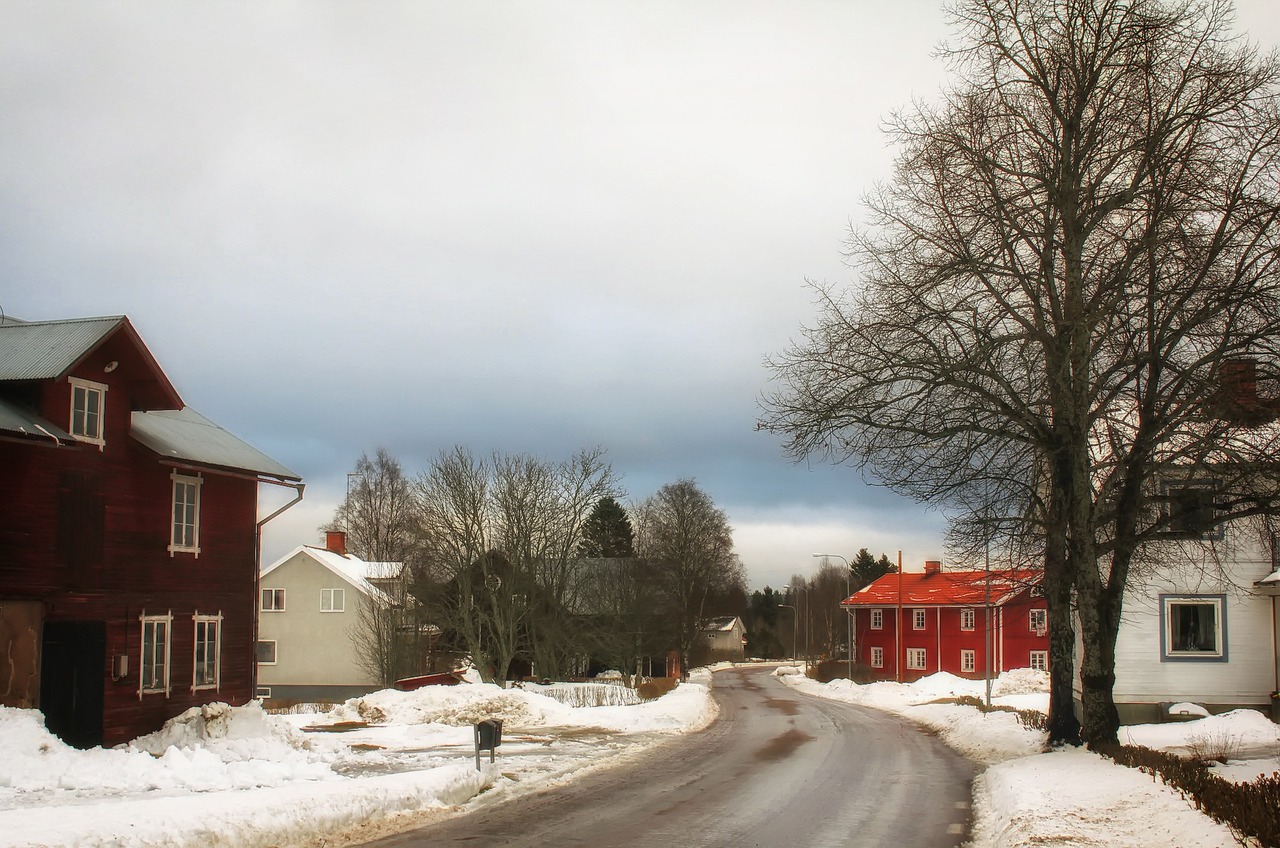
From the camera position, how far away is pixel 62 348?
67.2ft

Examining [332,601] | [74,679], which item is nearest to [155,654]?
[74,679]

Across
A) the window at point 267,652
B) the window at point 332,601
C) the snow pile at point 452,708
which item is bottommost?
the window at point 267,652

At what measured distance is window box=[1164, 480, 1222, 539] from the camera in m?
17.7

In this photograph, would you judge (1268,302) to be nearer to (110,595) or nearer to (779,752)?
(779,752)

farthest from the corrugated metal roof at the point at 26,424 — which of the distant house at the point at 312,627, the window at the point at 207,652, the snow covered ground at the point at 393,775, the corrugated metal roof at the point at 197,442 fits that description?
the distant house at the point at 312,627

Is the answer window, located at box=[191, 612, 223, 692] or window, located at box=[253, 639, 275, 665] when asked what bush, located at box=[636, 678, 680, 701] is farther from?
window, located at box=[191, 612, 223, 692]

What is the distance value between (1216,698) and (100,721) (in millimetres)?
28175

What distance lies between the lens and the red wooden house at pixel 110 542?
19.2 m

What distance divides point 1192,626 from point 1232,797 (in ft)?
72.0

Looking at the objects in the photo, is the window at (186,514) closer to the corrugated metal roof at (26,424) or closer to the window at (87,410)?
the window at (87,410)

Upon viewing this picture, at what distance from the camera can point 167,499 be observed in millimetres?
22703

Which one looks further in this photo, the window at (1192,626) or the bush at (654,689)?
the bush at (654,689)

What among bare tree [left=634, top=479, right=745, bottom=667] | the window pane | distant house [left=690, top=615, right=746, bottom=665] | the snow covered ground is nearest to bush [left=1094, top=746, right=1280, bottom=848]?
the snow covered ground

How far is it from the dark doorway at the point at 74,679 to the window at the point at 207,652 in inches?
117
